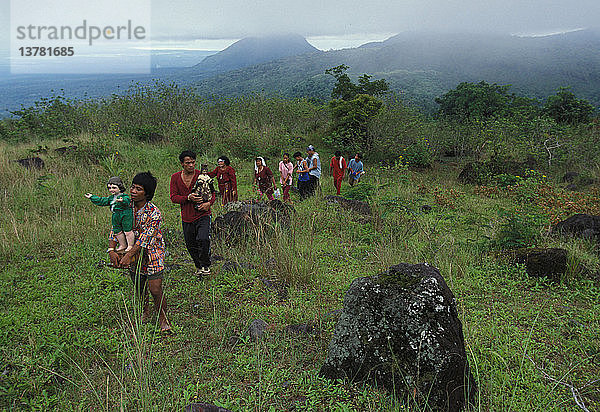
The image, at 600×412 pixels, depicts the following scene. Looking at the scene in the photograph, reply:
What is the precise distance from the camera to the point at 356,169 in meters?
11.0

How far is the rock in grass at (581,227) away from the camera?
6145 millimetres

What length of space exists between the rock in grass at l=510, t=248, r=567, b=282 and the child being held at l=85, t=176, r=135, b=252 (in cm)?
543

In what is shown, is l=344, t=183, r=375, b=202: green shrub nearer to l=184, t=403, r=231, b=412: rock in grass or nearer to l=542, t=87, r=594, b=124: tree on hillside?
l=184, t=403, r=231, b=412: rock in grass

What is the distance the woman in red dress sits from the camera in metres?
6.60

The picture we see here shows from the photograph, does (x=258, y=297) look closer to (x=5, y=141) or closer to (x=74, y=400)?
(x=74, y=400)

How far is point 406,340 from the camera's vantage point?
2.62 metres

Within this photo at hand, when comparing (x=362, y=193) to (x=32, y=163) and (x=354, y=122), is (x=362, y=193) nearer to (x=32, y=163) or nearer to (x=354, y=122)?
A: (x=354, y=122)

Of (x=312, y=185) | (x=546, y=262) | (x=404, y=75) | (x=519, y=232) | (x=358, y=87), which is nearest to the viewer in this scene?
(x=546, y=262)

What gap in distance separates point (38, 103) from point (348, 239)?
563 inches

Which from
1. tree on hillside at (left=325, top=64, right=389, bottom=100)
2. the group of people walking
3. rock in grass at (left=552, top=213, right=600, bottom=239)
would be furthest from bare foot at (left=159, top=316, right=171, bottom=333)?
tree on hillside at (left=325, top=64, right=389, bottom=100)

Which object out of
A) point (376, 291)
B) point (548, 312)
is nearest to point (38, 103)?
point (376, 291)

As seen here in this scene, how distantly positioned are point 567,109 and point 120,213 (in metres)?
31.2

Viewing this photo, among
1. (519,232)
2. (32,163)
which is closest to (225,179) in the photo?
(519,232)

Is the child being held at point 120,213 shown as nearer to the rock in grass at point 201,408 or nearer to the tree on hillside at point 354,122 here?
the rock in grass at point 201,408
